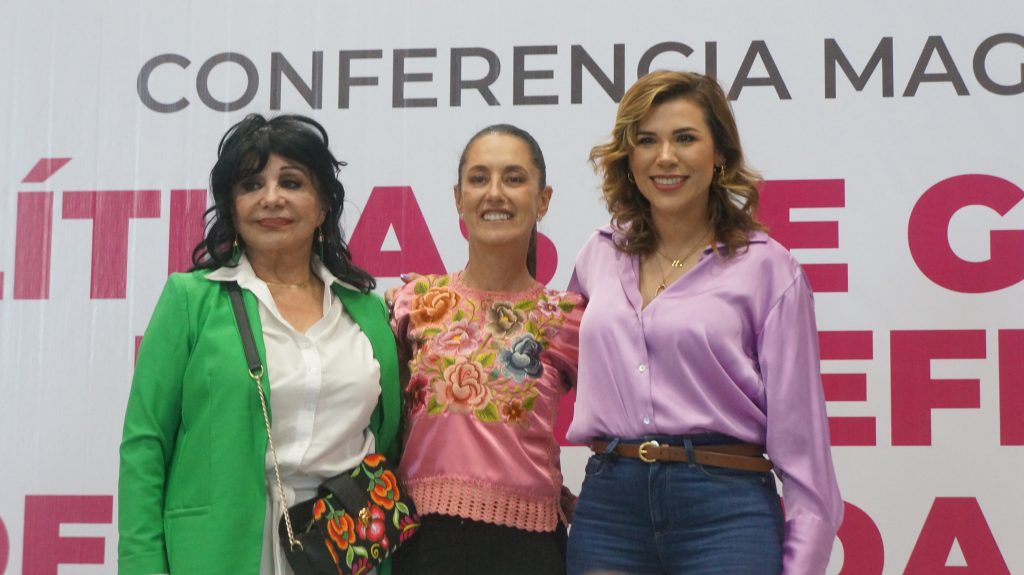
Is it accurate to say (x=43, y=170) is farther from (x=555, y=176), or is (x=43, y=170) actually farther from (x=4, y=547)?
(x=555, y=176)

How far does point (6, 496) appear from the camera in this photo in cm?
357

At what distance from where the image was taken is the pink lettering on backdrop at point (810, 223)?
334 cm

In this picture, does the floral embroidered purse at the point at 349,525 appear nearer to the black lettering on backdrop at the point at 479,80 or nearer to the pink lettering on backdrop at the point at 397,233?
the pink lettering on backdrop at the point at 397,233

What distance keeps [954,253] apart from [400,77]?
176 cm

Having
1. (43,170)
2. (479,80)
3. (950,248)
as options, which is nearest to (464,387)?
(479,80)

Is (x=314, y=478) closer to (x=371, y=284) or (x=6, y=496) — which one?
(x=371, y=284)

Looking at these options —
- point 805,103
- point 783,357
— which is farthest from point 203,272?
point 805,103

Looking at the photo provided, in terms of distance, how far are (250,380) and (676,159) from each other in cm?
97

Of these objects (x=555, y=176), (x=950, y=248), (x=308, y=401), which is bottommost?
(x=308, y=401)

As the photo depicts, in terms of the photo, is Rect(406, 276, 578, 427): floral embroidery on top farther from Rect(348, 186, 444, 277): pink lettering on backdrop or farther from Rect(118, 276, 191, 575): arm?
Rect(348, 186, 444, 277): pink lettering on backdrop

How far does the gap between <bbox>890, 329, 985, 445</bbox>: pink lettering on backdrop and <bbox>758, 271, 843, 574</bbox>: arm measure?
4.16 ft

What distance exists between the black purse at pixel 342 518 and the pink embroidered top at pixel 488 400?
0.09 metres

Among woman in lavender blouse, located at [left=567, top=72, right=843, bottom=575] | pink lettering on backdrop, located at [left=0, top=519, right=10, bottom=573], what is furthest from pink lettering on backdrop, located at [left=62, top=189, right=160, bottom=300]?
woman in lavender blouse, located at [left=567, top=72, right=843, bottom=575]

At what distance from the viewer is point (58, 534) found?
3549 millimetres
